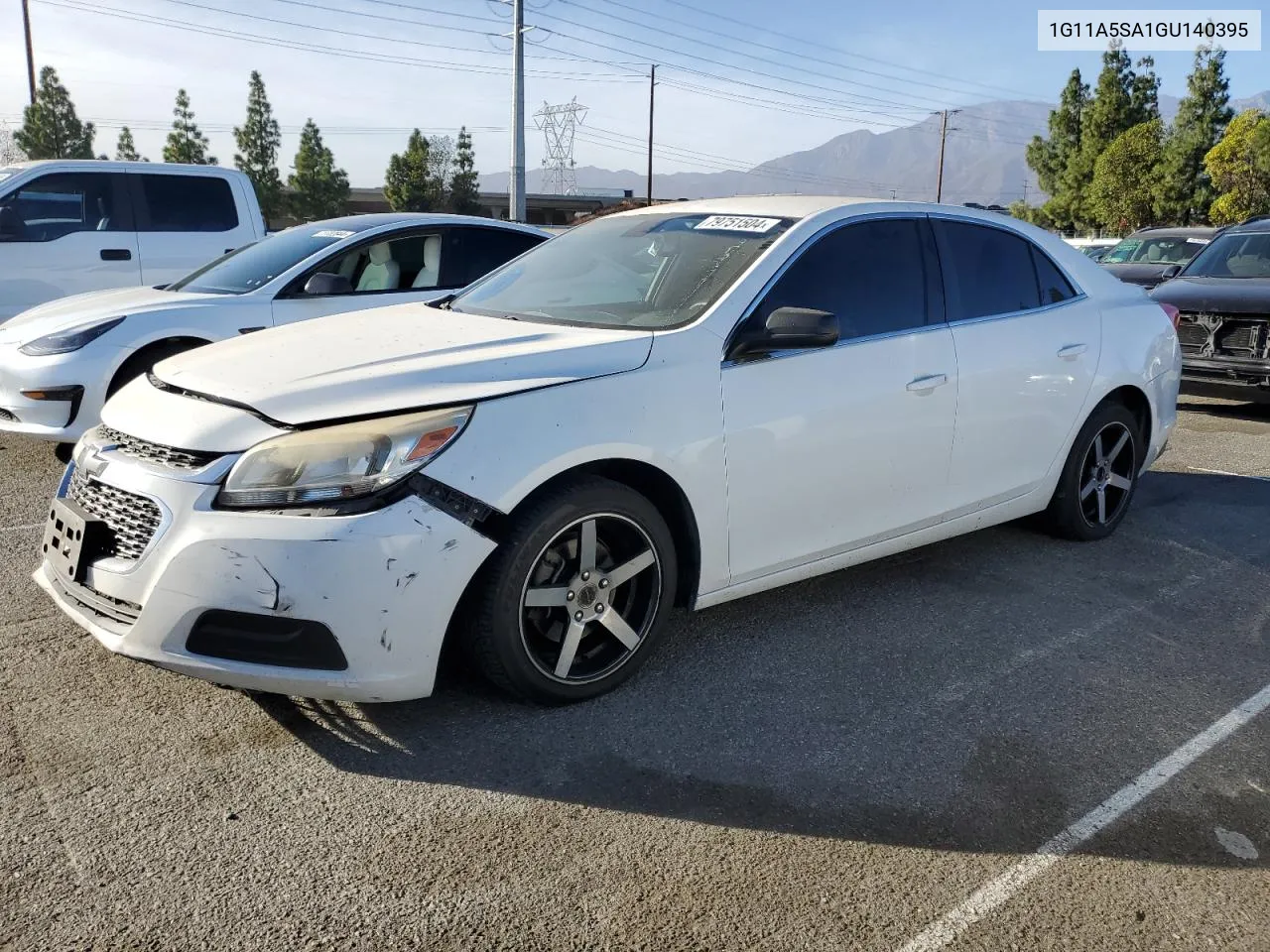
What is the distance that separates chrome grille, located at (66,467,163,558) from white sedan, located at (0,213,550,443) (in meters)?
3.27

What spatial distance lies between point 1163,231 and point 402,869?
1598 centimetres

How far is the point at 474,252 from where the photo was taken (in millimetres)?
7520

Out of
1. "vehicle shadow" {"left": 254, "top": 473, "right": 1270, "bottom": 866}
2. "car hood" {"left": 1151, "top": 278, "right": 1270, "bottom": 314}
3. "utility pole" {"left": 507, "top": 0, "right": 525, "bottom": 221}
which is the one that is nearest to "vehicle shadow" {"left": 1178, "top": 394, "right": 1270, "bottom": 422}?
"car hood" {"left": 1151, "top": 278, "right": 1270, "bottom": 314}

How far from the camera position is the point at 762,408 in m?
3.65

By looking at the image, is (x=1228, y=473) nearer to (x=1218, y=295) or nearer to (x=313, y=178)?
(x=1218, y=295)

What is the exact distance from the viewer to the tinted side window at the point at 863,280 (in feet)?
12.9

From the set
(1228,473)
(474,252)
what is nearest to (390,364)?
(474,252)

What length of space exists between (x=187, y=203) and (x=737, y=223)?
22.9 feet

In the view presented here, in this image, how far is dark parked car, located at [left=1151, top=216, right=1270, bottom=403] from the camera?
898 cm

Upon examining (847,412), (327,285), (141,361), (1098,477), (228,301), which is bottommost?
(1098,477)

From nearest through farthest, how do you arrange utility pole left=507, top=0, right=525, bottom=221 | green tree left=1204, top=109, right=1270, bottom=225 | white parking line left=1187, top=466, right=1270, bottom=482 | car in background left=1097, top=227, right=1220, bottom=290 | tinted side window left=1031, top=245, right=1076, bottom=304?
tinted side window left=1031, top=245, right=1076, bottom=304
white parking line left=1187, top=466, right=1270, bottom=482
car in background left=1097, top=227, right=1220, bottom=290
utility pole left=507, top=0, right=525, bottom=221
green tree left=1204, top=109, right=1270, bottom=225

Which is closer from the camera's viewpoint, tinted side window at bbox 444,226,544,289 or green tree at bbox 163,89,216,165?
tinted side window at bbox 444,226,544,289

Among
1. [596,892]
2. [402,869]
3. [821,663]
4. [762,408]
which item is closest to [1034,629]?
[821,663]

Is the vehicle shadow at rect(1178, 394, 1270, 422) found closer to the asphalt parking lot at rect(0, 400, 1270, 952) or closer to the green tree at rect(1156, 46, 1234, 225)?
the asphalt parking lot at rect(0, 400, 1270, 952)
